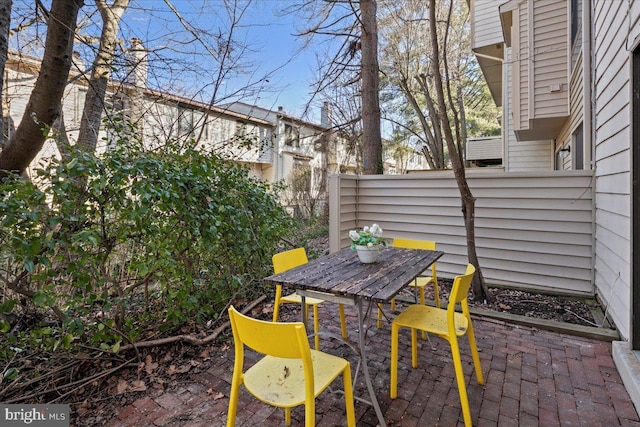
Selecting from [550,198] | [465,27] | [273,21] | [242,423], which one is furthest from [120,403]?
[465,27]

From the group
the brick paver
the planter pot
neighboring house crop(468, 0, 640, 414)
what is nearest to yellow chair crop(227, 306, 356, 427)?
the brick paver

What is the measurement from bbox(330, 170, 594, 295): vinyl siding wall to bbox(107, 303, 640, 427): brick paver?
1.35m

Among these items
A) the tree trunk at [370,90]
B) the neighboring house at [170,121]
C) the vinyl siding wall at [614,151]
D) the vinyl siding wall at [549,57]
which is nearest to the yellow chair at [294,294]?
the neighboring house at [170,121]

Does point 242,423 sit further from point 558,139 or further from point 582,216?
point 558,139

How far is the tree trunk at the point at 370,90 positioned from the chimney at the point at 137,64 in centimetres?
410

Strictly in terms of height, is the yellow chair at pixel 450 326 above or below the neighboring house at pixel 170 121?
below

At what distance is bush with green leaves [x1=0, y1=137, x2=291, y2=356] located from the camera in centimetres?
209

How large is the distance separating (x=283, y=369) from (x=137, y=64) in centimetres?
404

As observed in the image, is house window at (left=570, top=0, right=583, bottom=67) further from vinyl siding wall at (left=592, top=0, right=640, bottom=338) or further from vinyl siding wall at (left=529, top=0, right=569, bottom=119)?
vinyl siding wall at (left=592, top=0, right=640, bottom=338)

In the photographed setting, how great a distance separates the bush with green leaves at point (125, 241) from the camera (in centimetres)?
209

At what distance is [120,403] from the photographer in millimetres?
2203

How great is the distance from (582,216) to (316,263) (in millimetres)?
3359

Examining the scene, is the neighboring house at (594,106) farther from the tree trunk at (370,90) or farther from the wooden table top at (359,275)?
the tree trunk at (370,90)

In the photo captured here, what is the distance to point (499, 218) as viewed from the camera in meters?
4.33
